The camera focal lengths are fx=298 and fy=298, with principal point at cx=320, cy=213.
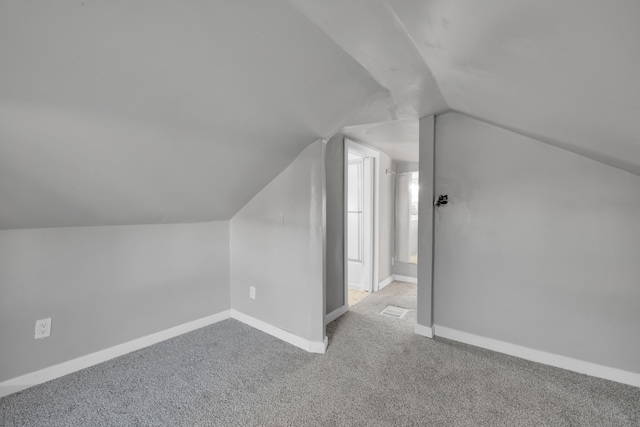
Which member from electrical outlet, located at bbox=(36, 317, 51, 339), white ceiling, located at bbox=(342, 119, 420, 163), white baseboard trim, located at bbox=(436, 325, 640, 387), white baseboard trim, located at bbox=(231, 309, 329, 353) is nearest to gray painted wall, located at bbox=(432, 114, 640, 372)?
white baseboard trim, located at bbox=(436, 325, 640, 387)

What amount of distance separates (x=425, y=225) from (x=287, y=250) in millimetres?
1246

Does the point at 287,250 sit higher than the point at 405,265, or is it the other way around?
the point at 287,250

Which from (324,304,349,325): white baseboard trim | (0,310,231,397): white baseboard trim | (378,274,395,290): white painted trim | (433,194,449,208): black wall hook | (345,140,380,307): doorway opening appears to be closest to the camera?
(0,310,231,397): white baseboard trim

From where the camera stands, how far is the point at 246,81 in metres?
1.56

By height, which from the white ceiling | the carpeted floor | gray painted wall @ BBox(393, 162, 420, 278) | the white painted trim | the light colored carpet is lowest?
the carpeted floor

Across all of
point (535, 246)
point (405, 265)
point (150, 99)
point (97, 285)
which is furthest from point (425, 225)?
→ point (97, 285)

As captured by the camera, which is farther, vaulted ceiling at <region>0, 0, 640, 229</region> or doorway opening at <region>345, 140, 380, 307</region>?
doorway opening at <region>345, 140, 380, 307</region>

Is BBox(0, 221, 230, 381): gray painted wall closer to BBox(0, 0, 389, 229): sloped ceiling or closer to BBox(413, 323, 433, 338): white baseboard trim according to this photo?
BBox(0, 0, 389, 229): sloped ceiling

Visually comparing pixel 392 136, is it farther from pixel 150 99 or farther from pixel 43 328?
pixel 43 328

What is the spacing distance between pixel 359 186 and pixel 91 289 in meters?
2.99

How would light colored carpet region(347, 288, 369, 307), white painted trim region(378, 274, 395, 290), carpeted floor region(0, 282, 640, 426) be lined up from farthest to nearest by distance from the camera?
white painted trim region(378, 274, 395, 290) < light colored carpet region(347, 288, 369, 307) < carpeted floor region(0, 282, 640, 426)

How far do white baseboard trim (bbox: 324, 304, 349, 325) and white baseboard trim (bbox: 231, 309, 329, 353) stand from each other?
0.48m

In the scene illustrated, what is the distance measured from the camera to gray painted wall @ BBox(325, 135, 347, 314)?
302 cm

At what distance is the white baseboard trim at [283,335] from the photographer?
94.5 inches
